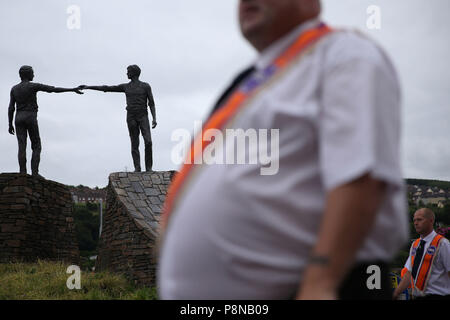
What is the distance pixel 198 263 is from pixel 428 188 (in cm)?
4975

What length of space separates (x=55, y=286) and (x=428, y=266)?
5030mm

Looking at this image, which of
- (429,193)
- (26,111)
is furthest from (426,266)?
(429,193)

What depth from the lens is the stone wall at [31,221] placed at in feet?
32.5

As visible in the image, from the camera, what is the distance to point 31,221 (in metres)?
10.3

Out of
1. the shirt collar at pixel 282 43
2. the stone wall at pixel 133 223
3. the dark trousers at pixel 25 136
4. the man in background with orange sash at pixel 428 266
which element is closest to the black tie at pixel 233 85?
the shirt collar at pixel 282 43

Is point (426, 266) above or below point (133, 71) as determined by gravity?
below

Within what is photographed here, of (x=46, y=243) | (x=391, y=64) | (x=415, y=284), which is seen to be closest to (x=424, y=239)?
(x=415, y=284)

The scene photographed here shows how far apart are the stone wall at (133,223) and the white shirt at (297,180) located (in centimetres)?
A: 794

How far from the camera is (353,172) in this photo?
0.93 metres

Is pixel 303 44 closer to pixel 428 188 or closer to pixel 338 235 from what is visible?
pixel 338 235

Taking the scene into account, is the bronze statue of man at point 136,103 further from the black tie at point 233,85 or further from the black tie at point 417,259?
the black tie at point 233,85

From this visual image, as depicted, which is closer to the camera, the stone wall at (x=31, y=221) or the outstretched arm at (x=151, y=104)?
the stone wall at (x=31, y=221)

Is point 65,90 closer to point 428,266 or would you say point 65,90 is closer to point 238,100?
point 428,266

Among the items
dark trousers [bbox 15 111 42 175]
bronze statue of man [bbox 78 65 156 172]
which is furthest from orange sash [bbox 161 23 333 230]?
bronze statue of man [bbox 78 65 156 172]
